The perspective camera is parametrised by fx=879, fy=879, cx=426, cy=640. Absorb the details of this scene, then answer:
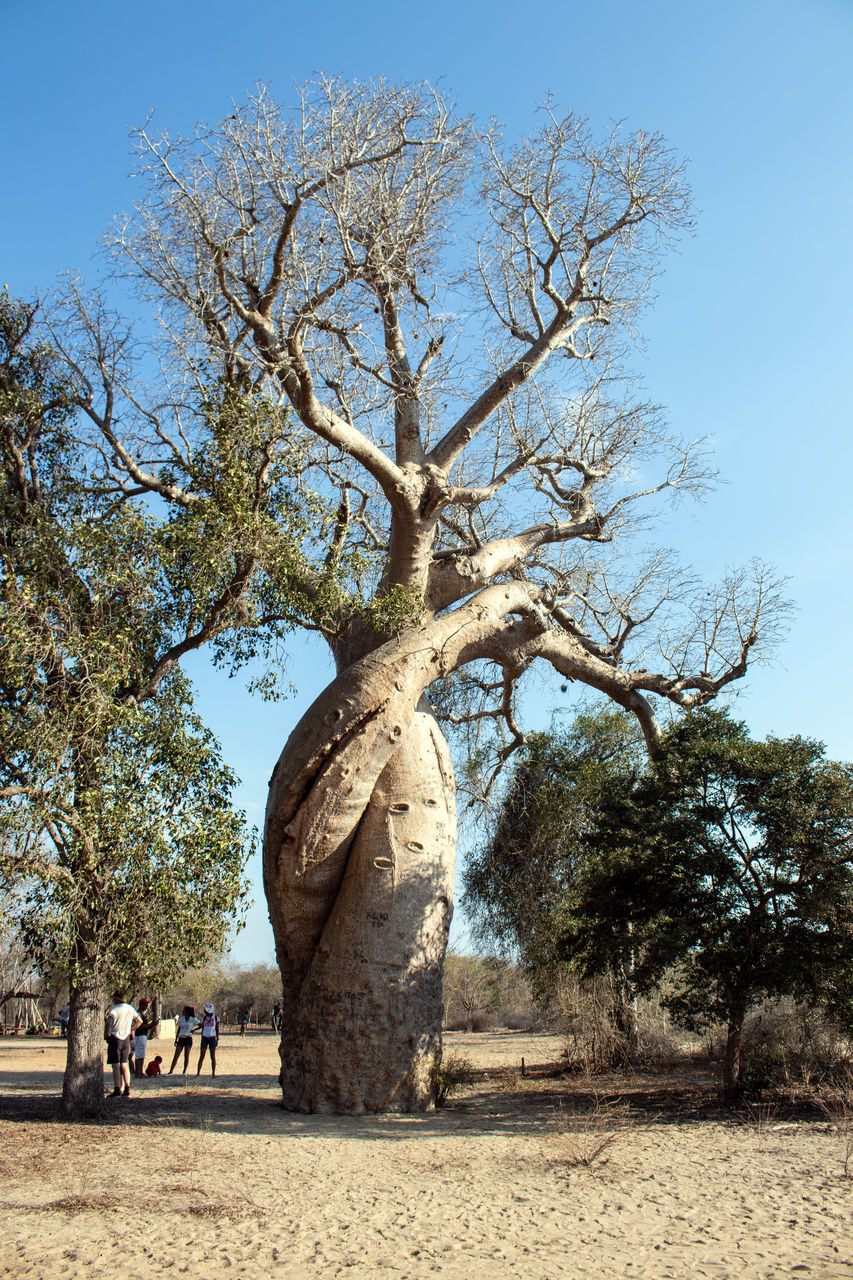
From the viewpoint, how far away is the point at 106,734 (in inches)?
237

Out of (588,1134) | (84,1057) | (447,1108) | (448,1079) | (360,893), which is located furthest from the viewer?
(448,1079)

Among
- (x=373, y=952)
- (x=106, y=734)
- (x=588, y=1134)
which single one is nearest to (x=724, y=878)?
(x=588, y=1134)

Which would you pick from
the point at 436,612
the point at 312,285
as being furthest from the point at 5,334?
the point at 436,612

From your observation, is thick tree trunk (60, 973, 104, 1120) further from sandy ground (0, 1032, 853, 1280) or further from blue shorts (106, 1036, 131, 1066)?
blue shorts (106, 1036, 131, 1066)

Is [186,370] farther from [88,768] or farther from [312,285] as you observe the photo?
[88,768]

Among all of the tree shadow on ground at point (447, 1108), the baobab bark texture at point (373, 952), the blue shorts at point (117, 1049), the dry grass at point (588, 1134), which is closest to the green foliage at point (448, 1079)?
the tree shadow on ground at point (447, 1108)

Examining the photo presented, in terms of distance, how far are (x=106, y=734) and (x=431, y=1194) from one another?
137 inches

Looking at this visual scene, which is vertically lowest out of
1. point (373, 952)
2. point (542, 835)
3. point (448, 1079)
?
point (448, 1079)

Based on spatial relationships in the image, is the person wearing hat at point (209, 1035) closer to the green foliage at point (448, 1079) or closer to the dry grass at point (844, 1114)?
the green foliage at point (448, 1079)

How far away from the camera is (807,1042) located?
7.43 metres

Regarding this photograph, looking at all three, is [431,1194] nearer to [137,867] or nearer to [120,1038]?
[137,867]

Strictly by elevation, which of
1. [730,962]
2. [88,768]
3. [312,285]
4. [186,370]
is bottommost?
[730,962]

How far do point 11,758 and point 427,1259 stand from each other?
13.5 ft

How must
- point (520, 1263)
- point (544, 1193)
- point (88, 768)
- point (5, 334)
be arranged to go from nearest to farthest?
point (520, 1263), point (544, 1193), point (88, 768), point (5, 334)
